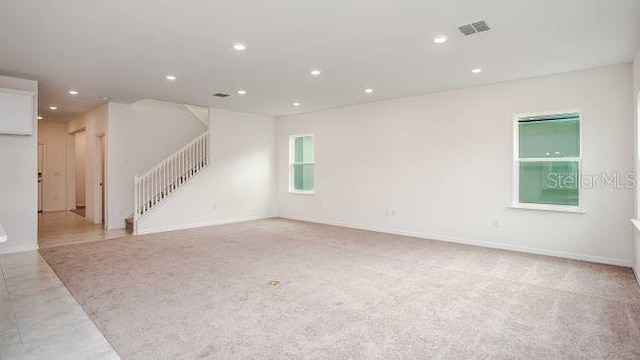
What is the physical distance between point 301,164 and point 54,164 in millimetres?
7333

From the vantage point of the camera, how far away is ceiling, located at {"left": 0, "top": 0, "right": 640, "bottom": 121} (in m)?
3.00

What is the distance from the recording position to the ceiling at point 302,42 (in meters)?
3.00

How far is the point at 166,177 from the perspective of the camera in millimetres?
7504

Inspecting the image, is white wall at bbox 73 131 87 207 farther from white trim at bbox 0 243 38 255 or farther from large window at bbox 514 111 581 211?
large window at bbox 514 111 581 211

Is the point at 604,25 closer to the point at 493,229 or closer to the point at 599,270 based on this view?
the point at 599,270

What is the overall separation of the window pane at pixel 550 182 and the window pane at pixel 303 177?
459 cm

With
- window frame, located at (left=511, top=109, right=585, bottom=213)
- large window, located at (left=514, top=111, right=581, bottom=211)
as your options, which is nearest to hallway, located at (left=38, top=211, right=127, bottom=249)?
window frame, located at (left=511, top=109, right=585, bottom=213)

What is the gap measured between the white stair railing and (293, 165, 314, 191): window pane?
2.20 m

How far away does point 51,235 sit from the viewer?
6.56 m

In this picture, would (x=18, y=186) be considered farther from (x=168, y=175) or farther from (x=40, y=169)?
(x=40, y=169)

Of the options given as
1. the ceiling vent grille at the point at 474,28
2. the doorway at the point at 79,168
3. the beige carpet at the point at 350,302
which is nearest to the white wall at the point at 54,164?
the doorway at the point at 79,168

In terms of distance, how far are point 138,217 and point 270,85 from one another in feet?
12.0

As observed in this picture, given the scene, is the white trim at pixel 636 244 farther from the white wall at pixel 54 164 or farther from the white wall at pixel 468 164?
the white wall at pixel 54 164

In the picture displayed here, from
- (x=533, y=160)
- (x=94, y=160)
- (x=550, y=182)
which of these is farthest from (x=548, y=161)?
(x=94, y=160)
